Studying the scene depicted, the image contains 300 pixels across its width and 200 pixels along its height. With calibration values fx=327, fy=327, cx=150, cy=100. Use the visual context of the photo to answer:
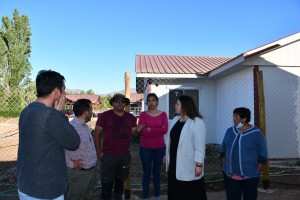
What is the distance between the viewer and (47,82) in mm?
2467

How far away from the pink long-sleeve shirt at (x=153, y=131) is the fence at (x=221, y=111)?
156 centimetres

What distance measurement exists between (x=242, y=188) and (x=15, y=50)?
143 ft

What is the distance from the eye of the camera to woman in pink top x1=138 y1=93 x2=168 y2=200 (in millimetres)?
5234

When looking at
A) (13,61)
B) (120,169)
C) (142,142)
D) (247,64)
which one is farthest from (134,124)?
(13,61)

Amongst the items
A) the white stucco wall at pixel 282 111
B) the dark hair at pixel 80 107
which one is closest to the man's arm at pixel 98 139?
the dark hair at pixel 80 107

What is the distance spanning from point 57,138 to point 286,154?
889 cm

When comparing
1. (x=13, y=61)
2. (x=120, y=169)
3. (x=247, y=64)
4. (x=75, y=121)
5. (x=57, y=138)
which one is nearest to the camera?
(x=57, y=138)

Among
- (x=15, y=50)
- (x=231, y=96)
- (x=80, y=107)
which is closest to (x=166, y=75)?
(x=231, y=96)

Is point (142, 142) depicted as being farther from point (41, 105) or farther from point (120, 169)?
point (41, 105)

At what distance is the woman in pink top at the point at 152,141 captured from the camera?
5234mm

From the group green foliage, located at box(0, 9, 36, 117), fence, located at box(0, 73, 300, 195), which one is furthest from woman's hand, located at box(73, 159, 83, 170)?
green foliage, located at box(0, 9, 36, 117)

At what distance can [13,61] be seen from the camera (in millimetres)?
42688

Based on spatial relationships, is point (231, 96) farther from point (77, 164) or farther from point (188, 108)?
point (77, 164)

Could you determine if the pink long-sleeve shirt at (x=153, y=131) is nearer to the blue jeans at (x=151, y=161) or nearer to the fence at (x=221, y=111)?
the blue jeans at (x=151, y=161)
